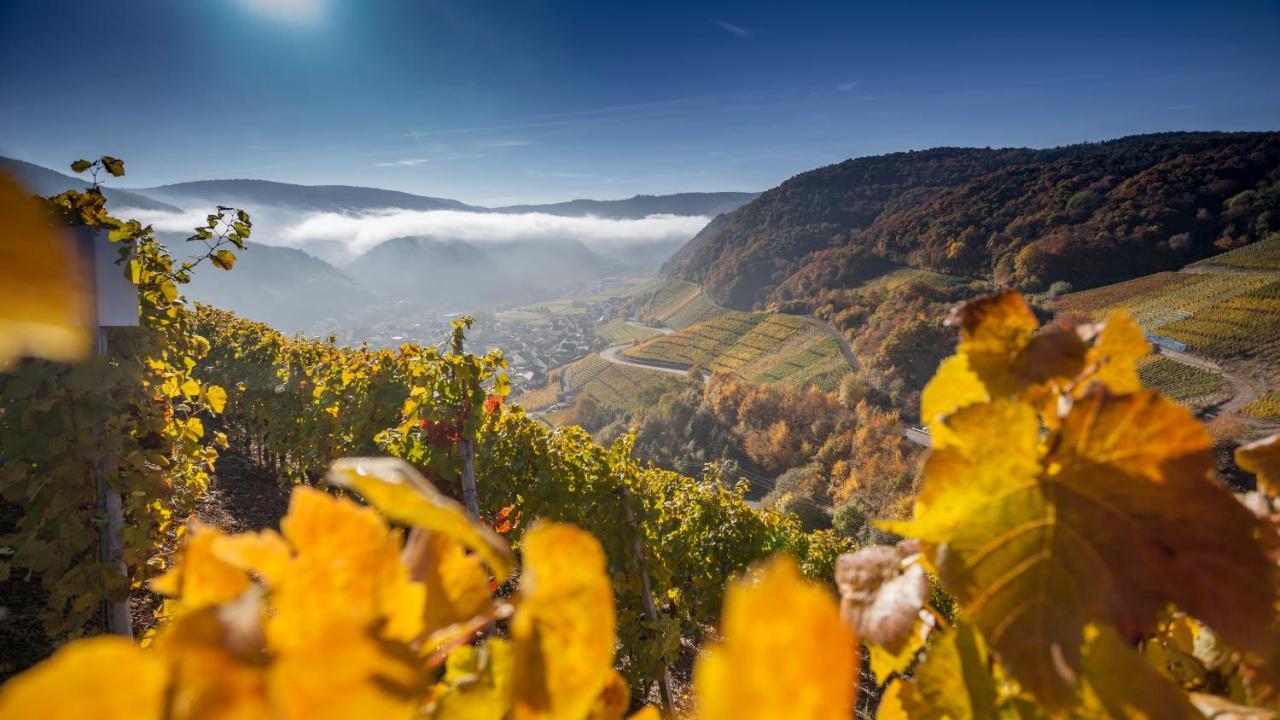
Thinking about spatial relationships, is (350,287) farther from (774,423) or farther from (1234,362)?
(1234,362)

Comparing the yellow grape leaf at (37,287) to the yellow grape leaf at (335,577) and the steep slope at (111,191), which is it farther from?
the steep slope at (111,191)

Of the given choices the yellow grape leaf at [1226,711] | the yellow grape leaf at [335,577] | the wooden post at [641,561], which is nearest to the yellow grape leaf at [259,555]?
the yellow grape leaf at [335,577]

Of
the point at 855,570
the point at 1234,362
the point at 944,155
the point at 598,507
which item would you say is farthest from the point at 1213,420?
the point at 944,155

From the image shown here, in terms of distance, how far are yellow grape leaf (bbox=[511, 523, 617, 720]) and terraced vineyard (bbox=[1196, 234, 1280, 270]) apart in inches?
2597

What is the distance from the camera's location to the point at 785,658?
274 millimetres

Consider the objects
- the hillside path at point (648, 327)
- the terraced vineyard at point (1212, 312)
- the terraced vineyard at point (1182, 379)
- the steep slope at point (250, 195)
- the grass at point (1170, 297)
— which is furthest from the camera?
the steep slope at point (250, 195)

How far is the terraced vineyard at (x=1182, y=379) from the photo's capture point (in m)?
35.2

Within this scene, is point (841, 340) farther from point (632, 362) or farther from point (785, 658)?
point (785, 658)

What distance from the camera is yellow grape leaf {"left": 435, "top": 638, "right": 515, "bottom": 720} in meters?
0.48

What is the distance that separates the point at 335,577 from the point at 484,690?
0.60 ft

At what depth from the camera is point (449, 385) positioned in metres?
5.49

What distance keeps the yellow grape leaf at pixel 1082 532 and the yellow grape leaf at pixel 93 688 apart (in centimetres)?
55

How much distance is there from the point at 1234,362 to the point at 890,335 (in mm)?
20437

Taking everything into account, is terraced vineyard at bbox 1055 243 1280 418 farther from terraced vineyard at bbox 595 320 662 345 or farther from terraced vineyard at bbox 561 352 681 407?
terraced vineyard at bbox 595 320 662 345
